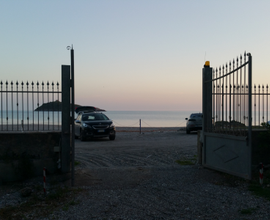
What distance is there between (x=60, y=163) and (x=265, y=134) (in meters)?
5.63

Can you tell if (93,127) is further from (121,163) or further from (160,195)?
(160,195)

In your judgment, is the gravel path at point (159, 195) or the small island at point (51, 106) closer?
the gravel path at point (159, 195)

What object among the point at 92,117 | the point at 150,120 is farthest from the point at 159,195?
the point at 150,120

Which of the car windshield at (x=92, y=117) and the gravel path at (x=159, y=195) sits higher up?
the car windshield at (x=92, y=117)

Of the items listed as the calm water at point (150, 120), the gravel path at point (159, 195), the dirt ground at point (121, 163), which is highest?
the dirt ground at point (121, 163)

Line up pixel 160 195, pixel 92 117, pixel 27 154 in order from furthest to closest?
pixel 92 117
pixel 27 154
pixel 160 195

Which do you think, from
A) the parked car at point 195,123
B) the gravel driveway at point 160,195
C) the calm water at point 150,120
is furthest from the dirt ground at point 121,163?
the calm water at point 150,120

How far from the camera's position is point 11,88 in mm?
7805

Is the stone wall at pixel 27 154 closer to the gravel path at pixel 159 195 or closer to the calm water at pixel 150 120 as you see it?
the gravel path at pixel 159 195

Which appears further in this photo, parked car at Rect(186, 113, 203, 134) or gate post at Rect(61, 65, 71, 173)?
parked car at Rect(186, 113, 203, 134)

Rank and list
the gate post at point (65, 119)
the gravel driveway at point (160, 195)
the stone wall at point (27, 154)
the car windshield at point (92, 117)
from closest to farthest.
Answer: the gravel driveway at point (160, 195) < the stone wall at point (27, 154) < the gate post at point (65, 119) < the car windshield at point (92, 117)

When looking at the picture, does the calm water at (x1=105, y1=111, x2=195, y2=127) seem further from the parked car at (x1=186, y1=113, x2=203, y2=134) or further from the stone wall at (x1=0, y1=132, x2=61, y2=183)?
the stone wall at (x1=0, y1=132, x2=61, y2=183)

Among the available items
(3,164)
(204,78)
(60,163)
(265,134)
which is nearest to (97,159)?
(60,163)

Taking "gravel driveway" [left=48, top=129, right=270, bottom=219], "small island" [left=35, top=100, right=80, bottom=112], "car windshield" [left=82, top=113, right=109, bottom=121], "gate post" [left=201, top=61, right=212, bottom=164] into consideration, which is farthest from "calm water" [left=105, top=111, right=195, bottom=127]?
"small island" [left=35, top=100, right=80, bottom=112]
